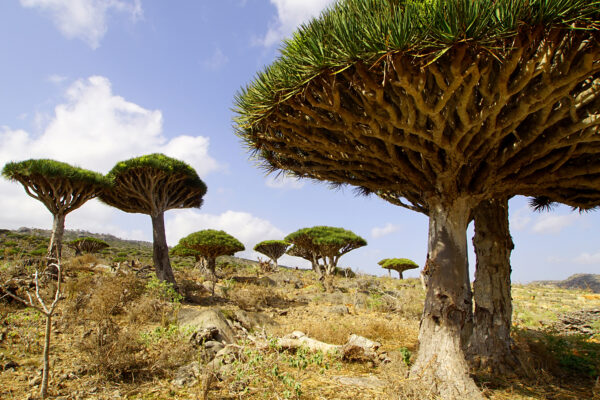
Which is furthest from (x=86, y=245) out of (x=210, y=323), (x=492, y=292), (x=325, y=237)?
(x=492, y=292)

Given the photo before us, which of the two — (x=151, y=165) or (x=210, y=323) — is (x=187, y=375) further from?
(x=151, y=165)

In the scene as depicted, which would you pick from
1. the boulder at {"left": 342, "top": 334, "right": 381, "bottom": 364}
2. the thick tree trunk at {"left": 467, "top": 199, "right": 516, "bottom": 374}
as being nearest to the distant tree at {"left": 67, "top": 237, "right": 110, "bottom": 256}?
the boulder at {"left": 342, "top": 334, "right": 381, "bottom": 364}

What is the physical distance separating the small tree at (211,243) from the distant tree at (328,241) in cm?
640

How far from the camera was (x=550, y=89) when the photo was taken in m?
3.39

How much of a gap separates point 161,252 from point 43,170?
4.75m

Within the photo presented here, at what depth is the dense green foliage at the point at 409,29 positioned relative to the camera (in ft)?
9.63

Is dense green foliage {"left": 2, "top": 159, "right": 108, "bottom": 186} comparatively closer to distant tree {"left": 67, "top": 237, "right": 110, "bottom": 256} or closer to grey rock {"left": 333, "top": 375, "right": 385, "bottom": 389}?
grey rock {"left": 333, "top": 375, "right": 385, "bottom": 389}

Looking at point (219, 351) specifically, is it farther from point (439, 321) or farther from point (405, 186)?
point (405, 186)

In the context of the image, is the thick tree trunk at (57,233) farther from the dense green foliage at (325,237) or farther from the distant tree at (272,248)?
the distant tree at (272,248)

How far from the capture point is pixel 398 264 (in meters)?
34.8

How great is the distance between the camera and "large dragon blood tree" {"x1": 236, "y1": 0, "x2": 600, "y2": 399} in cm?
317

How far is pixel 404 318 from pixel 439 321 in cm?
607

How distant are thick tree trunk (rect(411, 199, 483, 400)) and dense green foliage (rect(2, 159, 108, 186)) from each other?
39.5ft

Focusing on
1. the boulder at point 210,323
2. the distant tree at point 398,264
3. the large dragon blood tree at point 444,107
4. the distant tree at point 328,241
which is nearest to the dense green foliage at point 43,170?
the boulder at point 210,323
